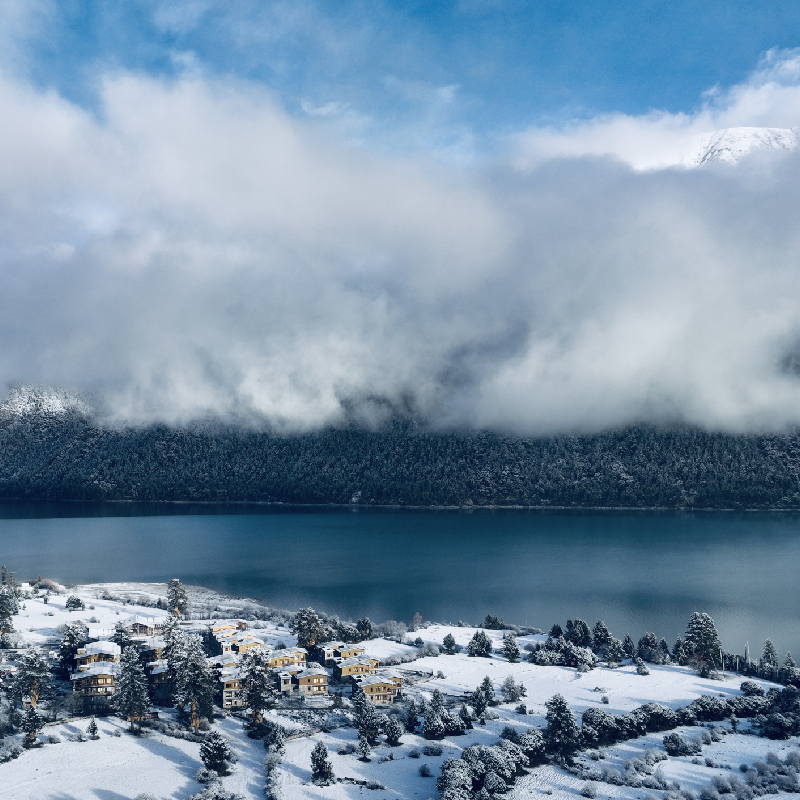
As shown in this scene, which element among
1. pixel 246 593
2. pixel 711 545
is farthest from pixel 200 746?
pixel 711 545

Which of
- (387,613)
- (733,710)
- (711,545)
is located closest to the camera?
(733,710)

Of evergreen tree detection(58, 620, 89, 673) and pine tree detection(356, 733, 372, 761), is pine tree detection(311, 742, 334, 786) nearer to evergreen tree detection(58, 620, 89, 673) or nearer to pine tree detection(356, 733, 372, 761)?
pine tree detection(356, 733, 372, 761)

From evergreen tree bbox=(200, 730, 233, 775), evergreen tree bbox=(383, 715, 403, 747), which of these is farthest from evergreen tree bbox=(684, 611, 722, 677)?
evergreen tree bbox=(200, 730, 233, 775)

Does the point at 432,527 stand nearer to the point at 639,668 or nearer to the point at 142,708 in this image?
the point at 639,668

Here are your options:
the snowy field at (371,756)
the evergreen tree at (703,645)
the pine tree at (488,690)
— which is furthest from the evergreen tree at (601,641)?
the pine tree at (488,690)

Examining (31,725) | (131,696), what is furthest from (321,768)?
(31,725)

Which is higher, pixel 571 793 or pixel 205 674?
pixel 205 674
